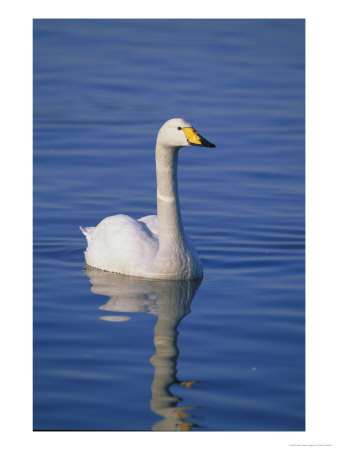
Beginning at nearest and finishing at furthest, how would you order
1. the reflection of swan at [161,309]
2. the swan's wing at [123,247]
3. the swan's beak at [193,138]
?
the reflection of swan at [161,309]
the swan's beak at [193,138]
the swan's wing at [123,247]

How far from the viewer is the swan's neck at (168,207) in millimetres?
9352

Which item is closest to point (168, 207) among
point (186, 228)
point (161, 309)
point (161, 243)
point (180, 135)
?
point (161, 243)

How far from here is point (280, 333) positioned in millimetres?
7930

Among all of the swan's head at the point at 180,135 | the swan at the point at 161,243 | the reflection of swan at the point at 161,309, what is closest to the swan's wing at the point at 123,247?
the swan at the point at 161,243

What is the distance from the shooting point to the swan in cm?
930

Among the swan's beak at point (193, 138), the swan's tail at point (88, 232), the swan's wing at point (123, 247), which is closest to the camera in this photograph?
the swan's beak at point (193, 138)

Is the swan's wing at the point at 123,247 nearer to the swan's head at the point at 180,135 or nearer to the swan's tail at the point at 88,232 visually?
the swan's tail at the point at 88,232

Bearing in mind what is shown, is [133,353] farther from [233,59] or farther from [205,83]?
[233,59]

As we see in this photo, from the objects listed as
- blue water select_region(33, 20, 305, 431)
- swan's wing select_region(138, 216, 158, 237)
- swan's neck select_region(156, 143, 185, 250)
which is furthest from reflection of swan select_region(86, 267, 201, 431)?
swan's wing select_region(138, 216, 158, 237)

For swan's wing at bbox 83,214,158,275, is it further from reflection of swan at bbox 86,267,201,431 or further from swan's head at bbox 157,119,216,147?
swan's head at bbox 157,119,216,147

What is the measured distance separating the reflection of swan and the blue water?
0.02 metres

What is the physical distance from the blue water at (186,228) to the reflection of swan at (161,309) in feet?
0.06

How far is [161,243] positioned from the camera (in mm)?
9438

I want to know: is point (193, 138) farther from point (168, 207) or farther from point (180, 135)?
point (168, 207)
